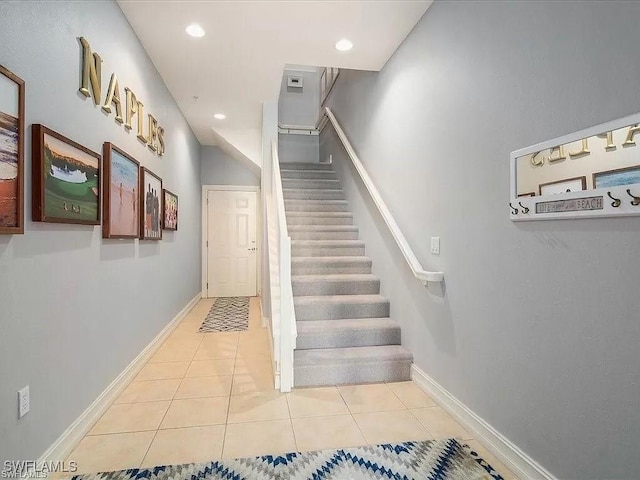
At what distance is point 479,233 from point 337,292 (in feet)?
5.30

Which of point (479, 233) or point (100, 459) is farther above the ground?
point (479, 233)

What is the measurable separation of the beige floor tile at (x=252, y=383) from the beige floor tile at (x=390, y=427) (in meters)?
0.72

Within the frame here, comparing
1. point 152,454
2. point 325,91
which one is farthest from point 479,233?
point 325,91

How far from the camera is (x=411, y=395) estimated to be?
7.71 ft

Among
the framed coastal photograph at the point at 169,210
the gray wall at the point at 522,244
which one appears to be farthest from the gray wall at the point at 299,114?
the gray wall at the point at 522,244

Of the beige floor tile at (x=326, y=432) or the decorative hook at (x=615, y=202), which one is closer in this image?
the decorative hook at (x=615, y=202)

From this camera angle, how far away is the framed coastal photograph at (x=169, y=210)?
350 cm

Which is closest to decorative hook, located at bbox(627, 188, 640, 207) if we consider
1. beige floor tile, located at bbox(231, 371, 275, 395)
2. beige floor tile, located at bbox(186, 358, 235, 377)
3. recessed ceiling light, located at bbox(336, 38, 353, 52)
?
beige floor tile, located at bbox(231, 371, 275, 395)

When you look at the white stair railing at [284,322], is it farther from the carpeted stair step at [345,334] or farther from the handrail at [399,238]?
the handrail at [399,238]

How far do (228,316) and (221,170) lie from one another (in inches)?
111

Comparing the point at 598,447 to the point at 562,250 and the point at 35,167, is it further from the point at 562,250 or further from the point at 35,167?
the point at 35,167

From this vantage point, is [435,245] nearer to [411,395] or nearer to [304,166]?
[411,395]

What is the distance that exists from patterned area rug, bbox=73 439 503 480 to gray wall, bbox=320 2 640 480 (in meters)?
0.30

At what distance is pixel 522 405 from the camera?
1.57 meters
